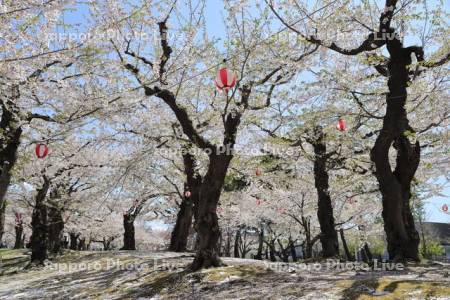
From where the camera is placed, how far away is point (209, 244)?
368 inches

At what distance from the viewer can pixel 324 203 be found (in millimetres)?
13789

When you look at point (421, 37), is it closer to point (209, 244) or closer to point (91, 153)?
point (209, 244)

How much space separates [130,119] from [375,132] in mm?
7970

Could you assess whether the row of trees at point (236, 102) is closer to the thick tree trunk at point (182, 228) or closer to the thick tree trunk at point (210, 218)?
the thick tree trunk at point (210, 218)

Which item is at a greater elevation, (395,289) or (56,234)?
(56,234)

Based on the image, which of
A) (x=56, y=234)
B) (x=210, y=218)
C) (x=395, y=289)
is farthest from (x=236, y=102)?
(x=56, y=234)

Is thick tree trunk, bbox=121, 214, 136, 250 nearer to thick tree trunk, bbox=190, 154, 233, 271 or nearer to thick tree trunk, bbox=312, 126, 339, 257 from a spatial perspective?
thick tree trunk, bbox=312, 126, 339, 257

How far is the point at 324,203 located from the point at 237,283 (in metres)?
6.80

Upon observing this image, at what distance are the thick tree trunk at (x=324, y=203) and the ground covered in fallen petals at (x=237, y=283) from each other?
3.94 m

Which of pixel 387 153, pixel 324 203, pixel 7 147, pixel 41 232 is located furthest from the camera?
pixel 41 232

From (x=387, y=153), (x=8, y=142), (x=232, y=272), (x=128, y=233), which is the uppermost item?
(x=8, y=142)

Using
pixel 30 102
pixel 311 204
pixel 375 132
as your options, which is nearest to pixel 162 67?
pixel 30 102

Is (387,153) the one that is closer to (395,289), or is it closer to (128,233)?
(395,289)

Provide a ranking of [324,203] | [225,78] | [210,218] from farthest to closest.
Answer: [324,203]
[210,218]
[225,78]
